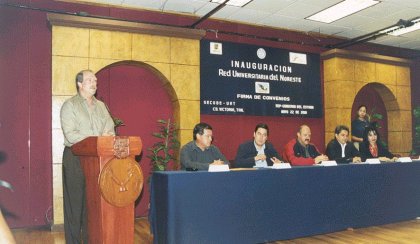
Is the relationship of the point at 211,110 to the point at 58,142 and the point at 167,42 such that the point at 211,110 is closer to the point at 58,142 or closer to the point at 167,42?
the point at 167,42

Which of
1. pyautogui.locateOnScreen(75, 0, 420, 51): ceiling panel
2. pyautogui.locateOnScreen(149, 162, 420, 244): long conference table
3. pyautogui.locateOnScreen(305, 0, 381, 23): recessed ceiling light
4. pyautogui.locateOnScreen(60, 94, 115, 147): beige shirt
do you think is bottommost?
pyautogui.locateOnScreen(149, 162, 420, 244): long conference table

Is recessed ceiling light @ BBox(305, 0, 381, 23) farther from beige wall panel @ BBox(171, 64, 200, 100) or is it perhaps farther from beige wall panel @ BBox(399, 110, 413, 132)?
beige wall panel @ BBox(399, 110, 413, 132)

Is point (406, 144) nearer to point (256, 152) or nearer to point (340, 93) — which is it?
point (340, 93)

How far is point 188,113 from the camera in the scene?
5832 mm

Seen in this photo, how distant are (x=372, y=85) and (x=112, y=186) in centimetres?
736

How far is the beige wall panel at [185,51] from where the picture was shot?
5773 mm

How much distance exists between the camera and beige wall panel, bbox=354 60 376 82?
741 cm

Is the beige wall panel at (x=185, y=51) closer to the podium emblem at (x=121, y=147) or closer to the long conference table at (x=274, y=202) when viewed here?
the long conference table at (x=274, y=202)

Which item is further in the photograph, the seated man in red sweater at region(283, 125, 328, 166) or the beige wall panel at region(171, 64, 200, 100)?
the beige wall panel at region(171, 64, 200, 100)

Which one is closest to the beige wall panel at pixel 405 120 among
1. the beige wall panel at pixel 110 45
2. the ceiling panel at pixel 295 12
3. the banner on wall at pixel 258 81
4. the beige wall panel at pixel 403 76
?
the beige wall panel at pixel 403 76

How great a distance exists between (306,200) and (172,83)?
3009mm

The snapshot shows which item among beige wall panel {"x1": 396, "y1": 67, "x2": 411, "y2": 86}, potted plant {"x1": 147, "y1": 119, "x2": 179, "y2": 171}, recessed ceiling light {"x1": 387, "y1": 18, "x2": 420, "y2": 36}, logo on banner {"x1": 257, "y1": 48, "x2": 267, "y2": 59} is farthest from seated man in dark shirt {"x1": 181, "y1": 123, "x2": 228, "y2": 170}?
beige wall panel {"x1": 396, "y1": 67, "x2": 411, "y2": 86}

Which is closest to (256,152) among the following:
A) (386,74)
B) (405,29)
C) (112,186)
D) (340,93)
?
(112,186)

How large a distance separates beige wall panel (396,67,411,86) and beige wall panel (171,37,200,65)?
482 cm
